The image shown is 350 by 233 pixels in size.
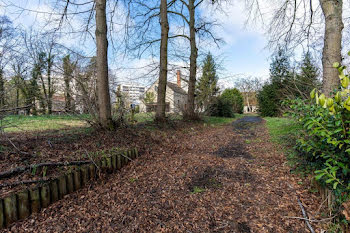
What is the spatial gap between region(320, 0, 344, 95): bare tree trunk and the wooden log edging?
5.35 metres

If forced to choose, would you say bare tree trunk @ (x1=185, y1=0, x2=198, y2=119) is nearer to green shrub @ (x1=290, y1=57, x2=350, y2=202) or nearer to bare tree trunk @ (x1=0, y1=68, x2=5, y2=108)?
bare tree trunk @ (x1=0, y1=68, x2=5, y2=108)

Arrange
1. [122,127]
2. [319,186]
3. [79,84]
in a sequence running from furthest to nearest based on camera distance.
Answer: [122,127], [79,84], [319,186]

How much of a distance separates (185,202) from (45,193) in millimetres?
1766

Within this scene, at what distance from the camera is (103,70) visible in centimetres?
446

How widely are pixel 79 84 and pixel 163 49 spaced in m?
4.40

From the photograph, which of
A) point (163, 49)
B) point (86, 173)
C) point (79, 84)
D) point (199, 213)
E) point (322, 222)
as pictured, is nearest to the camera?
point (322, 222)

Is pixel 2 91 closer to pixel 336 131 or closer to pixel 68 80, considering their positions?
pixel 68 80

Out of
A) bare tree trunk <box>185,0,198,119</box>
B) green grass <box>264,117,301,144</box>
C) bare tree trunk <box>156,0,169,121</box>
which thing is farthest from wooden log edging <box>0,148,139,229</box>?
bare tree trunk <box>185,0,198,119</box>

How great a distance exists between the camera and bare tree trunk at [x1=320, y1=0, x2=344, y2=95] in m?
4.15

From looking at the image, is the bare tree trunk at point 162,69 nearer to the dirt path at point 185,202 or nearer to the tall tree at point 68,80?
the tall tree at point 68,80

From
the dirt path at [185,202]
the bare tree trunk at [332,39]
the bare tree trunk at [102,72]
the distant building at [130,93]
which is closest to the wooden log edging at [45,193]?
the dirt path at [185,202]

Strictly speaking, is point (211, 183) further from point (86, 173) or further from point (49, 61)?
point (49, 61)

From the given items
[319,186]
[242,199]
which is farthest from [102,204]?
[319,186]

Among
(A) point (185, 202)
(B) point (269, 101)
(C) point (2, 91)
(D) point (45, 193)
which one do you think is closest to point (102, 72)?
(C) point (2, 91)
